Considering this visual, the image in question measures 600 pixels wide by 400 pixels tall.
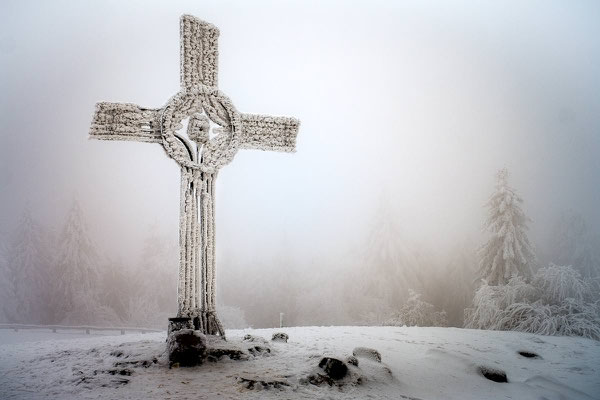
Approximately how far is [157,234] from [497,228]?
54.4ft

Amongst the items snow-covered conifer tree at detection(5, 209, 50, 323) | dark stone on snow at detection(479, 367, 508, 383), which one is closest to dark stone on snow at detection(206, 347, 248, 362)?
dark stone on snow at detection(479, 367, 508, 383)

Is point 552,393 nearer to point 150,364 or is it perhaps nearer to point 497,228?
point 150,364

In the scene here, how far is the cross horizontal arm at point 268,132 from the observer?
18.3 ft

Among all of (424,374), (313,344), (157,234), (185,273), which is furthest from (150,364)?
(157,234)

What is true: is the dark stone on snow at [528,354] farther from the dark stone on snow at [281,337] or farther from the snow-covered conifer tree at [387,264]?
the snow-covered conifer tree at [387,264]

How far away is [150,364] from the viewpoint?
3.58 meters

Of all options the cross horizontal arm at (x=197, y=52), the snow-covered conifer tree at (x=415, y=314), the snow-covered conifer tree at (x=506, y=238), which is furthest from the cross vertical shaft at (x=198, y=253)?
the snow-covered conifer tree at (x=415, y=314)

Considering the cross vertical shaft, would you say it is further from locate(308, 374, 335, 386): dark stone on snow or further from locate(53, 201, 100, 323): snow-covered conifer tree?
locate(53, 201, 100, 323): snow-covered conifer tree

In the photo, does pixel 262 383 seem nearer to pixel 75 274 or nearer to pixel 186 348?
pixel 186 348

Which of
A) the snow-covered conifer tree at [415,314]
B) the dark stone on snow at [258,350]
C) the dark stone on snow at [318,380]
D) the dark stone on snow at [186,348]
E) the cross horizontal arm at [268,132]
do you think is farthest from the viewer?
the snow-covered conifer tree at [415,314]

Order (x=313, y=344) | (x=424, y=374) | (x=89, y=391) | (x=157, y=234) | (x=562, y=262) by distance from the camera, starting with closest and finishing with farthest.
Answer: (x=89, y=391), (x=424, y=374), (x=313, y=344), (x=562, y=262), (x=157, y=234)

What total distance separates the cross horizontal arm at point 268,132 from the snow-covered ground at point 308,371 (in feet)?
9.08

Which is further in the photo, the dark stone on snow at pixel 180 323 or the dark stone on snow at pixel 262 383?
the dark stone on snow at pixel 180 323

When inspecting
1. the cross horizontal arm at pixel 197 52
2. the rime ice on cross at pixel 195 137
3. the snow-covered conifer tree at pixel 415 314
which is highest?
the cross horizontal arm at pixel 197 52
